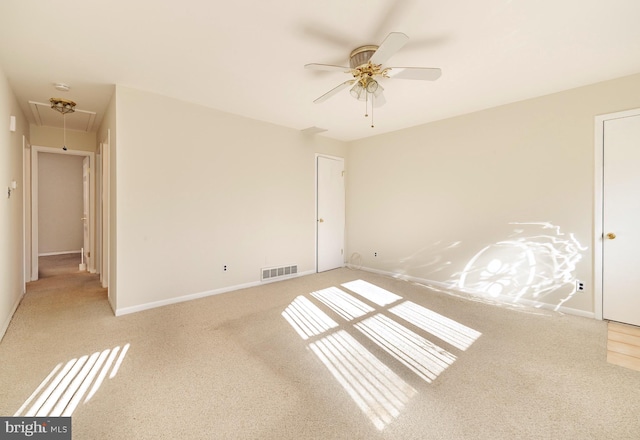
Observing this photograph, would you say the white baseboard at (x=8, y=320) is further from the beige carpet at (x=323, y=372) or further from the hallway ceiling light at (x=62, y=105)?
the hallway ceiling light at (x=62, y=105)

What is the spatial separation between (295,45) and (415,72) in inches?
40.7

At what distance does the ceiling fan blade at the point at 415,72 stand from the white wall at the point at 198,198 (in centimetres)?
248

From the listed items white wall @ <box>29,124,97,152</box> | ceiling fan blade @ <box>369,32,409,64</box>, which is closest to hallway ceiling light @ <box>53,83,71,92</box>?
white wall @ <box>29,124,97,152</box>

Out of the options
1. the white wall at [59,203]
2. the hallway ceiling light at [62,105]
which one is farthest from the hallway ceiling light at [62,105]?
the white wall at [59,203]

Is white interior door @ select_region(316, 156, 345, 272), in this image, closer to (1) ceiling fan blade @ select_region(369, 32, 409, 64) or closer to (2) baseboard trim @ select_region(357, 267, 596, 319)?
(2) baseboard trim @ select_region(357, 267, 596, 319)

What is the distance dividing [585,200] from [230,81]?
4.15 metres

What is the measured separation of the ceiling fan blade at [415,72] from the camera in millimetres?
2172

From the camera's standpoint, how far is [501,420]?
5.05 ft

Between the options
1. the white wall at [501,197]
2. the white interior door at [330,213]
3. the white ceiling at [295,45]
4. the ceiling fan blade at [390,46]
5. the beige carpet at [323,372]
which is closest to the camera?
the beige carpet at [323,372]

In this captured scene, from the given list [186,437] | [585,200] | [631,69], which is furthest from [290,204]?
[631,69]

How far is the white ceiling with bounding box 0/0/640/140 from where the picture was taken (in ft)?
6.09

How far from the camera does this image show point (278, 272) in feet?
14.6

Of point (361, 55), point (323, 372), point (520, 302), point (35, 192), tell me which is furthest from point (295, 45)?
point (35, 192)

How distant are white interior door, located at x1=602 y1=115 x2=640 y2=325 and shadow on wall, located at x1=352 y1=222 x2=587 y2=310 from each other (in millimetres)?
269
